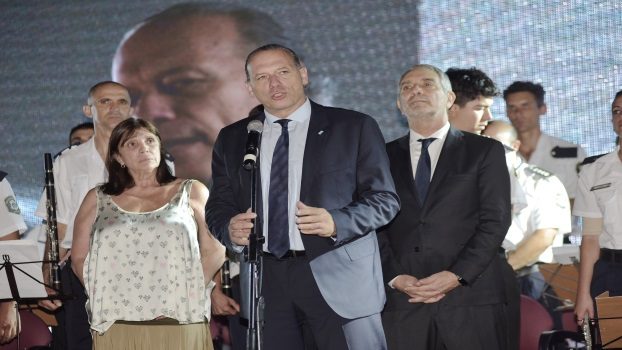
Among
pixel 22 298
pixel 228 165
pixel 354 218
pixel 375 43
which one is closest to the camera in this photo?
pixel 354 218

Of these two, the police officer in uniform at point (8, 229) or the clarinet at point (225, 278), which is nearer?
the police officer in uniform at point (8, 229)

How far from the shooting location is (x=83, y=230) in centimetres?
499

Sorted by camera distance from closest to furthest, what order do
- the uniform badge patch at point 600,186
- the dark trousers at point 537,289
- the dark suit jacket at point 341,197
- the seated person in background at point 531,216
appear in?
the dark suit jacket at point 341,197, the uniform badge patch at point 600,186, the seated person in background at point 531,216, the dark trousers at point 537,289

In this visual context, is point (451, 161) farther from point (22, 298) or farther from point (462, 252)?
point (22, 298)

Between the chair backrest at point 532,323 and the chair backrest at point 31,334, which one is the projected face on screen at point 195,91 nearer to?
the chair backrest at point 31,334

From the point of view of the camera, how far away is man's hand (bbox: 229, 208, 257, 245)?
362 centimetres

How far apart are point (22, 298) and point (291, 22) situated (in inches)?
117

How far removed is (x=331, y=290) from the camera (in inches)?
155

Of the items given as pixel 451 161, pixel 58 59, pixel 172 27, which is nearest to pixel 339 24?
pixel 172 27

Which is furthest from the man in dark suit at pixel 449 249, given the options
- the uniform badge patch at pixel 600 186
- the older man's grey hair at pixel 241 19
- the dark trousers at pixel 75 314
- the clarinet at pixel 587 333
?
the older man's grey hair at pixel 241 19

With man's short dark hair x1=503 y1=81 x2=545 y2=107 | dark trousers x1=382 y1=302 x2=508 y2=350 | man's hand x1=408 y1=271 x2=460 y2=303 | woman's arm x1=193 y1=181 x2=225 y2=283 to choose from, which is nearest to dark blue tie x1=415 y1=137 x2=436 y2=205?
man's hand x1=408 y1=271 x2=460 y2=303

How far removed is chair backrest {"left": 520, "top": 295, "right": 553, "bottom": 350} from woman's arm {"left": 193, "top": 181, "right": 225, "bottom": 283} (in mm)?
1766

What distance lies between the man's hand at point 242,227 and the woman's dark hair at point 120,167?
141 cm

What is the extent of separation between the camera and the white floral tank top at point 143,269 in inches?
188
